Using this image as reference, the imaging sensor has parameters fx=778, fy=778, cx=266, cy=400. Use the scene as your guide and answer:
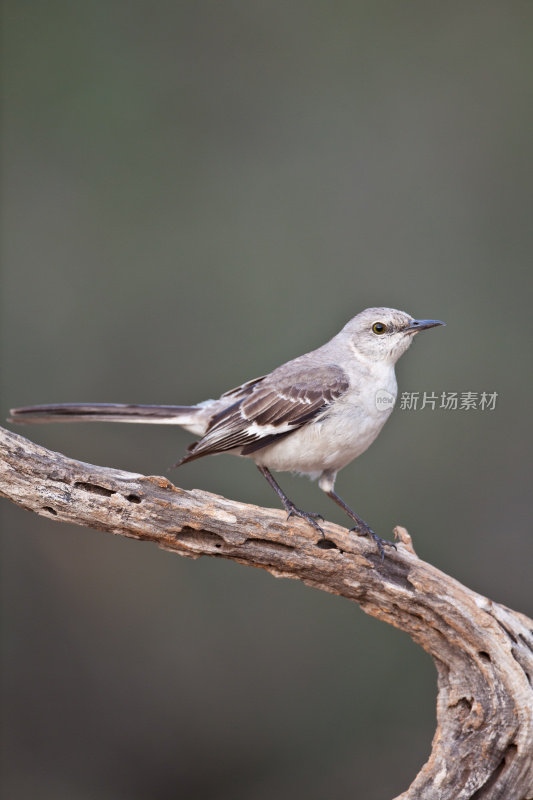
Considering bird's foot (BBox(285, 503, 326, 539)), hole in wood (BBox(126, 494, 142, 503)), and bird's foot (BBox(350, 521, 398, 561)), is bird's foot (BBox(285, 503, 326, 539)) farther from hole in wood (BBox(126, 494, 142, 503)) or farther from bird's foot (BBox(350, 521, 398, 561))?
hole in wood (BBox(126, 494, 142, 503))

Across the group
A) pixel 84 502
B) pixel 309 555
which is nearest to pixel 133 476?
pixel 84 502

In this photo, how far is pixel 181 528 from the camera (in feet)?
9.00

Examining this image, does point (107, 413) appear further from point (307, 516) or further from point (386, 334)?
point (386, 334)

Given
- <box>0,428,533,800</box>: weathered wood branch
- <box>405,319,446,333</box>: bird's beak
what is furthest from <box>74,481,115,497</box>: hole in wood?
<box>405,319,446,333</box>: bird's beak

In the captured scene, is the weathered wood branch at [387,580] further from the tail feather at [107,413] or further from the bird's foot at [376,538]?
the tail feather at [107,413]

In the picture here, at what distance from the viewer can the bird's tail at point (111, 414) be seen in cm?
313

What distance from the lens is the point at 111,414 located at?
324 centimetres

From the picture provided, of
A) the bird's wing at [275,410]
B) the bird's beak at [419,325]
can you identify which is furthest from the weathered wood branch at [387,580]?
the bird's beak at [419,325]

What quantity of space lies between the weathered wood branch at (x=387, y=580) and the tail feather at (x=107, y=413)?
17.5 inches

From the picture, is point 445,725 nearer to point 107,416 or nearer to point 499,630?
point 499,630

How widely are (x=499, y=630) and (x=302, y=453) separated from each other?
0.98 meters

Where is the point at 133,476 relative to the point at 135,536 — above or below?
above

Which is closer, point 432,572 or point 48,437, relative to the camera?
point 432,572

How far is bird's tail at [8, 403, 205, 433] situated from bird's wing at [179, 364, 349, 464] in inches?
6.3
